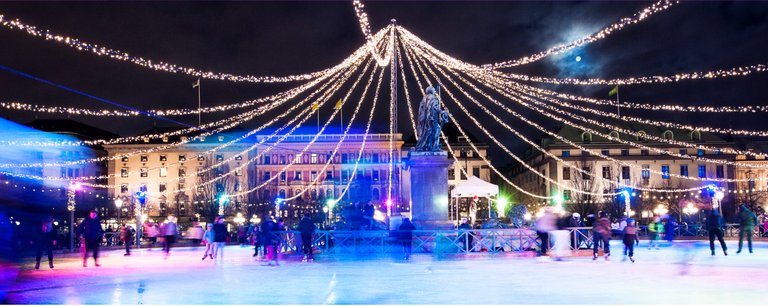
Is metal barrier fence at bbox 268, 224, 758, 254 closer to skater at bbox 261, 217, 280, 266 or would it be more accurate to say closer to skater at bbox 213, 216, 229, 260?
skater at bbox 261, 217, 280, 266

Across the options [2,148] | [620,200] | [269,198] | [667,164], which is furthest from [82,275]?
[667,164]

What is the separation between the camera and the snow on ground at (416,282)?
42.4ft


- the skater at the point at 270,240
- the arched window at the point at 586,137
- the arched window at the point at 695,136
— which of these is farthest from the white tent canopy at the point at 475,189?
the arched window at the point at 695,136

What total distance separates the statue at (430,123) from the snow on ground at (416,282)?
442 cm

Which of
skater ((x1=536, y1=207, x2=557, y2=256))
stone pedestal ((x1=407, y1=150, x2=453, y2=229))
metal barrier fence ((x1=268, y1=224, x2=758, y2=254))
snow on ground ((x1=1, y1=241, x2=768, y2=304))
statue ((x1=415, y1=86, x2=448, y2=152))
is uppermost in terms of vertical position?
statue ((x1=415, y1=86, x2=448, y2=152))

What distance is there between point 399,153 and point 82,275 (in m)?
91.0

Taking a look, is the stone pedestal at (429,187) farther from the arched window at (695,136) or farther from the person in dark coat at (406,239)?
the arched window at (695,136)

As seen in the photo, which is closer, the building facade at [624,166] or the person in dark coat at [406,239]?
the person in dark coat at [406,239]

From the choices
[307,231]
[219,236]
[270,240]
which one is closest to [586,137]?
[219,236]

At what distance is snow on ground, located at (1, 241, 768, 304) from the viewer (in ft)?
42.4

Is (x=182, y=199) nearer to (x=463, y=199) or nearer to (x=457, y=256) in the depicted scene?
(x=463, y=199)

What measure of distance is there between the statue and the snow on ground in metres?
4.42

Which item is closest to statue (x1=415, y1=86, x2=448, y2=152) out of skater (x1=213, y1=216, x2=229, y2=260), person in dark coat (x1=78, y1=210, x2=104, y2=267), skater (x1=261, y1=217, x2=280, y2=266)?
skater (x1=261, y1=217, x2=280, y2=266)

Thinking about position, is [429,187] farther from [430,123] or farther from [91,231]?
[91,231]
